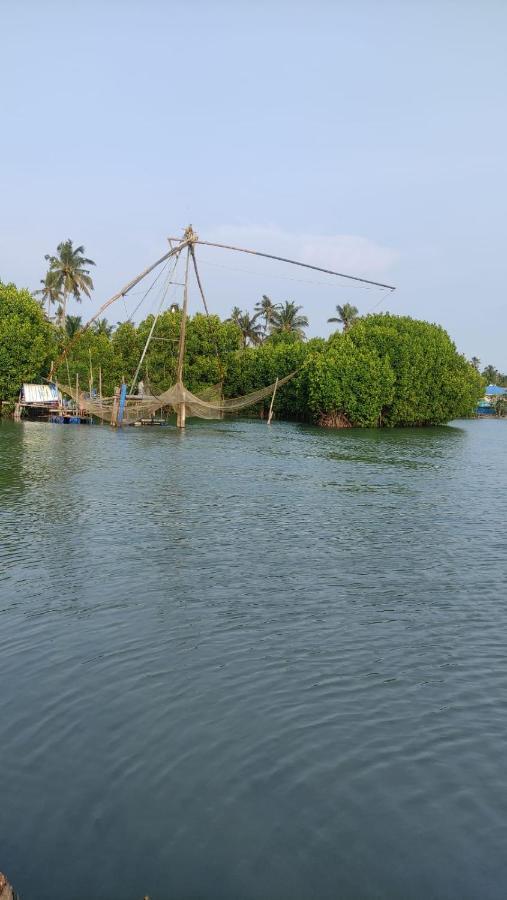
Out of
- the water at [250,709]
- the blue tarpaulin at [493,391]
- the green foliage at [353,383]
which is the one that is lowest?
the water at [250,709]

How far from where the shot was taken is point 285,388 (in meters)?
89.8

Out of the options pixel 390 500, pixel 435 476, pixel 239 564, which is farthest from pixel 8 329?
pixel 239 564

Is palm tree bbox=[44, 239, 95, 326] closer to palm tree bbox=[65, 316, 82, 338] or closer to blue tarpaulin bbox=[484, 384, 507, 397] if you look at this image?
palm tree bbox=[65, 316, 82, 338]

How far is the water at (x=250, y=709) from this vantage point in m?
5.64

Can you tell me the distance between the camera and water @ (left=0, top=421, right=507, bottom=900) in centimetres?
564

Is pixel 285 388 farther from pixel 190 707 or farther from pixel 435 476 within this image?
pixel 190 707

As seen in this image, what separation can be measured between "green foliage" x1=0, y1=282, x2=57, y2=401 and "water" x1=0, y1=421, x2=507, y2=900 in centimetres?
4919

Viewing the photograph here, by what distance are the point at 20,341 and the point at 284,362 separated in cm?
3468

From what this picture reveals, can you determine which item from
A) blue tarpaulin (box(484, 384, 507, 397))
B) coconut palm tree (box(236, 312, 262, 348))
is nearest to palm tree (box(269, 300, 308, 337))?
coconut palm tree (box(236, 312, 262, 348))

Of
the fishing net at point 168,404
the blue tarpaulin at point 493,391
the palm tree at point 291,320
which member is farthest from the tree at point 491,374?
the fishing net at point 168,404

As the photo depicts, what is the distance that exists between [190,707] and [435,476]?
25391 millimetres

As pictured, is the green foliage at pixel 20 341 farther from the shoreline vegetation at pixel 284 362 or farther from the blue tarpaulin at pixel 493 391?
the blue tarpaulin at pixel 493 391

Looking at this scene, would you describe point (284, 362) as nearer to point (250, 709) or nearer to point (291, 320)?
point (291, 320)

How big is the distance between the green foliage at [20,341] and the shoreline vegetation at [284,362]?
3.5 inches
